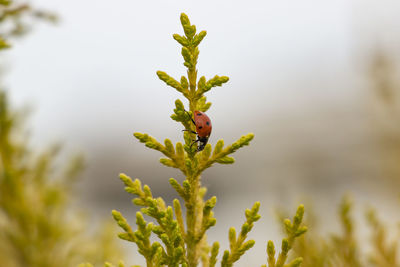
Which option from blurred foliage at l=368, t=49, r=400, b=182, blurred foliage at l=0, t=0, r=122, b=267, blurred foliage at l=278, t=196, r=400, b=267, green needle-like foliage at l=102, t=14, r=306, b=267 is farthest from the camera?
blurred foliage at l=368, t=49, r=400, b=182

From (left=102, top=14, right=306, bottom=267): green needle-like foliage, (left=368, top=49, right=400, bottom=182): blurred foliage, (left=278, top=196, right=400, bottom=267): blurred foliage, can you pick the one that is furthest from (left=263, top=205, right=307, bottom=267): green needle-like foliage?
(left=368, top=49, right=400, bottom=182): blurred foliage

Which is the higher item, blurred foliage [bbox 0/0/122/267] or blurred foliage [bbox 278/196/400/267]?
blurred foliage [bbox 0/0/122/267]

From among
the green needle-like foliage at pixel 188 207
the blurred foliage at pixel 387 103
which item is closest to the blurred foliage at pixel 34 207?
the green needle-like foliage at pixel 188 207

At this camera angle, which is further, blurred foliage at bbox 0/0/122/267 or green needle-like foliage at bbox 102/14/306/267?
blurred foliage at bbox 0/0/122/267

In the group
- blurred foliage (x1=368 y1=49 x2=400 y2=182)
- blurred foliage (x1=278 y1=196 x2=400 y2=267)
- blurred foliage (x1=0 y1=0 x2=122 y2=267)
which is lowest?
blurred foliage (x1=278 y1=196 x2=400 y2=267)

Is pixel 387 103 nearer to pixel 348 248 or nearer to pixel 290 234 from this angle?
pixel 348 248

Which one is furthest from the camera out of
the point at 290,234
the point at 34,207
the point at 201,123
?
the point at 34,207

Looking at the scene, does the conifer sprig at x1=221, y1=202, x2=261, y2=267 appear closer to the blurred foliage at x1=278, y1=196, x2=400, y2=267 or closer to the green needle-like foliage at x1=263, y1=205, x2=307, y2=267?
the green needle-like foliage at x1=263, y1=205, x2=307, y2=267

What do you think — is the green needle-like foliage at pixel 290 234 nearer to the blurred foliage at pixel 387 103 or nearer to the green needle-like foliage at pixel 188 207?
the green needle-like foliage at pixel 188 207

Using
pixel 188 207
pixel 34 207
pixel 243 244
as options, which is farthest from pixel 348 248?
pixel 34 207

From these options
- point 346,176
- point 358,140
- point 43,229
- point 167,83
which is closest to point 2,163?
point 43,229
